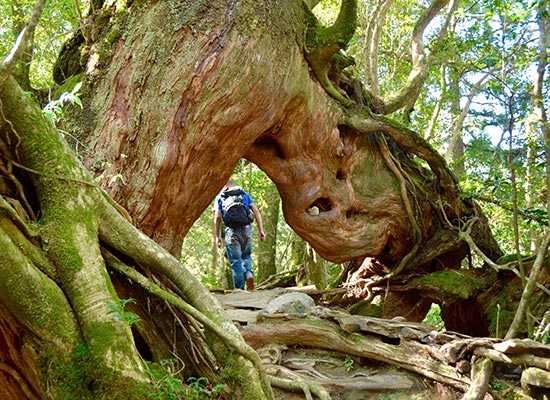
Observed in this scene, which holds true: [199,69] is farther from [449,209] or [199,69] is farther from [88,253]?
[449,209]

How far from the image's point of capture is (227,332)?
3.18 m

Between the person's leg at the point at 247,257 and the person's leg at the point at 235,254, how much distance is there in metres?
0.10

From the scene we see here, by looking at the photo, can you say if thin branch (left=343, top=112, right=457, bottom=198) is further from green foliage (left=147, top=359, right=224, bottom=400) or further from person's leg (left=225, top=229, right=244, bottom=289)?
green foliage (left=147, top=359, right=224, bottom=400)

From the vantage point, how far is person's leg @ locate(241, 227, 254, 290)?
7.98 meters

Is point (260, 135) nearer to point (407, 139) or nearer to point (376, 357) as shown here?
point (407, 139)

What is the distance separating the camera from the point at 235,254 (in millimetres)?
7938

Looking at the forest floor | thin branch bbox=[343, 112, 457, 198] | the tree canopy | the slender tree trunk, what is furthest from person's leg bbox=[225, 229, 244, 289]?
the forest floor

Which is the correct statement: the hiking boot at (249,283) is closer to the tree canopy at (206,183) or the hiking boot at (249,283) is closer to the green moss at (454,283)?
the tree canopy at (206,183)

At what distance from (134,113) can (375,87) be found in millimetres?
5438

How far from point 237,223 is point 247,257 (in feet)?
2.36

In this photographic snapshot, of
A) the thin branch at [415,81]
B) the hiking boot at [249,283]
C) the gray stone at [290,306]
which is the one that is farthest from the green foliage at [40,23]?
the thin branch at [415,81]

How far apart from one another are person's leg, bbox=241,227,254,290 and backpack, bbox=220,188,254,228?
233 millimetres

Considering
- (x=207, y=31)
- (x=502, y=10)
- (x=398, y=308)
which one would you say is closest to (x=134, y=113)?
(x=207, y=31)

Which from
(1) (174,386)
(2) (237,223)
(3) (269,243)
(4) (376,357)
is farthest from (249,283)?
(1) (174,386)
